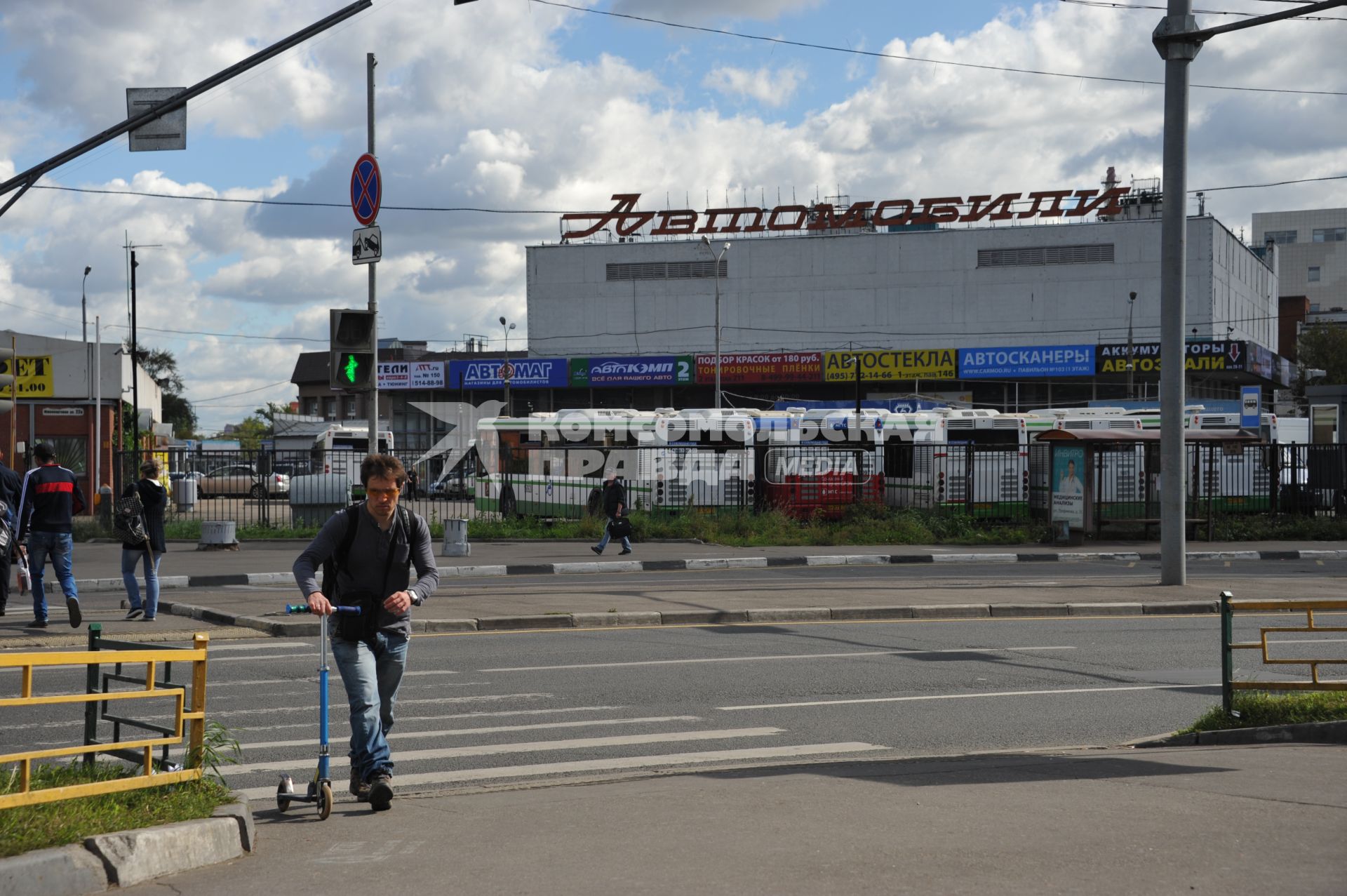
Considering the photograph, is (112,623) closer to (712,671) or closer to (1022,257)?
(712,671)

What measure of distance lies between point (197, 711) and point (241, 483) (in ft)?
112

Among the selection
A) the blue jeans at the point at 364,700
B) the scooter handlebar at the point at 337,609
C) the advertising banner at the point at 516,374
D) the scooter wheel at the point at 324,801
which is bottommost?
the scooter wheel at the point at 324,801

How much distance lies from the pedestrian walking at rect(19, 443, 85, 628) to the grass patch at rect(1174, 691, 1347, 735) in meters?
11.1

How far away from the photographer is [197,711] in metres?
6.49

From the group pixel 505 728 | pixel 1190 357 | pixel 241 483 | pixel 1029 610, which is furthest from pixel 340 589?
pixel 1190 357

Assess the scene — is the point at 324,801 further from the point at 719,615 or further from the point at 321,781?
the point at 719,615

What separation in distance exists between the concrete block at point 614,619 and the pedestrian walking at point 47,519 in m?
5.33

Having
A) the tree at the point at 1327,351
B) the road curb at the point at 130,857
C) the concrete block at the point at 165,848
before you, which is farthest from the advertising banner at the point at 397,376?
the concrete block at the point at 165,848

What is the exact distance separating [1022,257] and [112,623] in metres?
62.2

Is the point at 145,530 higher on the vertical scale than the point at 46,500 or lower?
lower

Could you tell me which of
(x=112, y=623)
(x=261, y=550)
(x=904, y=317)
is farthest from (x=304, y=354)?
(x=112, y=623)

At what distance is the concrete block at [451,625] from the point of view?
1465 centimetres

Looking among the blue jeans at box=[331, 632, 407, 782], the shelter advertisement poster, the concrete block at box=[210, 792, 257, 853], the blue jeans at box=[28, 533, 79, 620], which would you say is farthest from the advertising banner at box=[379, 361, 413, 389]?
the concrete block at box=[210, 792, 257, 853]

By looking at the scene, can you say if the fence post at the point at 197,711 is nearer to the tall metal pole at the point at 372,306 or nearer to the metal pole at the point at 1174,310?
the tall metal pole at the point at 372,306
